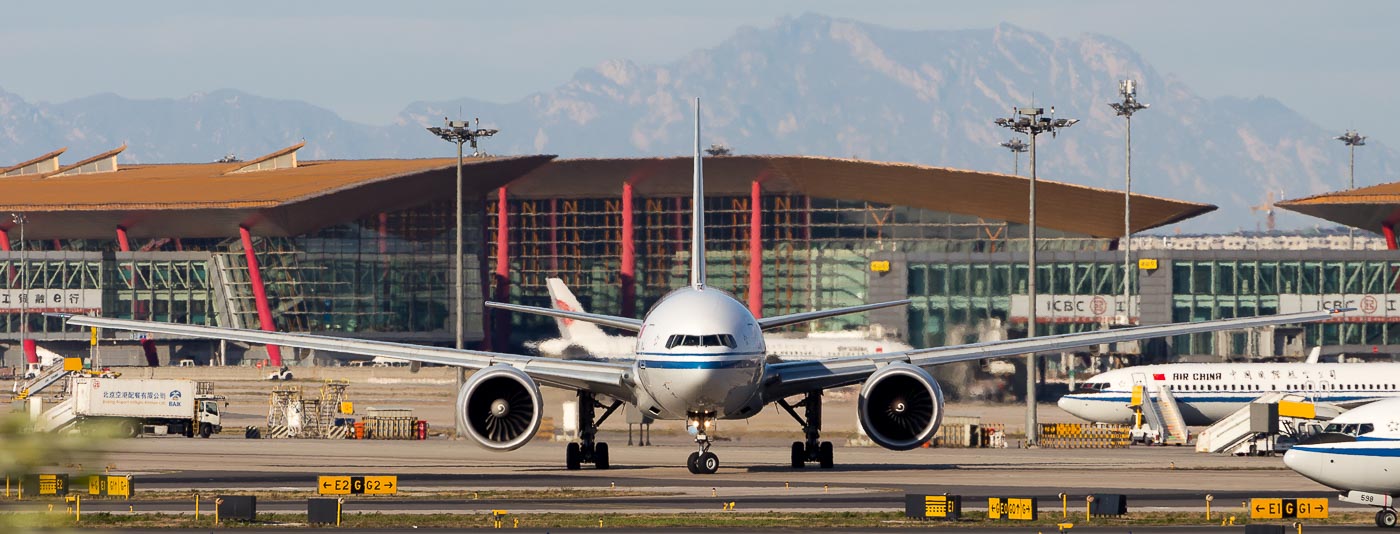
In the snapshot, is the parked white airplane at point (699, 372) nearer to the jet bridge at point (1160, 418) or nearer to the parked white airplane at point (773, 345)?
the jet bridge at point (1160, 418)

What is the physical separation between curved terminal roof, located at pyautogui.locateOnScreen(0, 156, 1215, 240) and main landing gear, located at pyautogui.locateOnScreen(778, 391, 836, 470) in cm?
7347

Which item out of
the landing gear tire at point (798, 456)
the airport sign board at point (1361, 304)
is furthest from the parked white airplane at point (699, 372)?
the airport sign board at point (1361, 304)

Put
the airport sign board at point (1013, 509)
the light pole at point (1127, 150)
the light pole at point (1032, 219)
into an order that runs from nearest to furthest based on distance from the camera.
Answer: the airport sign board at point (1013, 509) → the light pole at point (1032, 219) → the light pole at point (1127, 150)

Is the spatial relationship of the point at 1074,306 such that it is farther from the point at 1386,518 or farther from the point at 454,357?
the point at 1386,518

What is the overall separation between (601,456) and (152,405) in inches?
1269

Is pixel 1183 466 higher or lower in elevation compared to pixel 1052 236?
lower

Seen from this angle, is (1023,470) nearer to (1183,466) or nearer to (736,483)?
(1183,466)

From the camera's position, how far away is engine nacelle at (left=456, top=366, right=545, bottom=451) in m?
34.4

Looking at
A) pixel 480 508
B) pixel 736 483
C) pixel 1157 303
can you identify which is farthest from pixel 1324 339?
pixel 480 508

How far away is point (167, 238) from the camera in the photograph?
124 m

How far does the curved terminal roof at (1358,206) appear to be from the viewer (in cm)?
10844

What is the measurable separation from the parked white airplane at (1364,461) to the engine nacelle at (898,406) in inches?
352

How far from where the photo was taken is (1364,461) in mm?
26781

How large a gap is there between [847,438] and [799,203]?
214ft
